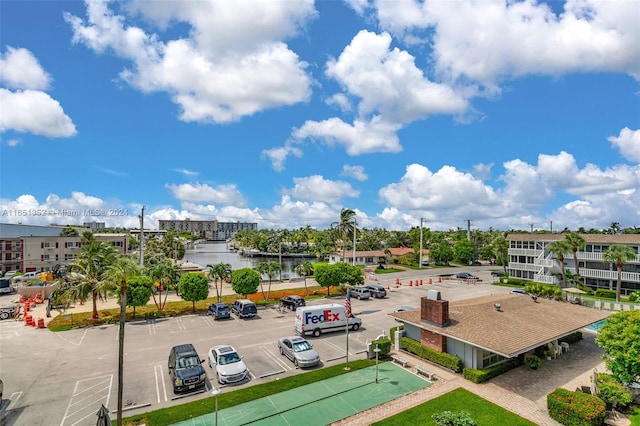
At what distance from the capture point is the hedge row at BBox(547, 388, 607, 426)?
1543 centimetres

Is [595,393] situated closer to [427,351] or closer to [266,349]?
[427,351]

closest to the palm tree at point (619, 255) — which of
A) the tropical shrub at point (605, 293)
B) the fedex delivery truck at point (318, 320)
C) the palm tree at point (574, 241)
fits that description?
the palm tree at point (574, 241)

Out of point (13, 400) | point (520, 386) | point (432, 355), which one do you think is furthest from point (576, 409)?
point (13, 400)

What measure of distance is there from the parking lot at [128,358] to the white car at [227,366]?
1.45 ft

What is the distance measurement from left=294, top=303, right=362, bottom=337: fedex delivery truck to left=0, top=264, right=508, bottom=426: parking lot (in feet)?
2.36

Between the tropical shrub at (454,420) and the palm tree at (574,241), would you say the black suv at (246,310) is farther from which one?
the palm tree at (574,241)

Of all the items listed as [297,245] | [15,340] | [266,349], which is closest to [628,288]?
[266,349]

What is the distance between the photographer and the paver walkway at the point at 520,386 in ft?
55.2

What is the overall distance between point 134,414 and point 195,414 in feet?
10.2

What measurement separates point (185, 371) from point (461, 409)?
15.1 metres

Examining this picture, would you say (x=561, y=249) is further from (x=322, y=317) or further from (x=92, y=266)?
(x=92, y=266)

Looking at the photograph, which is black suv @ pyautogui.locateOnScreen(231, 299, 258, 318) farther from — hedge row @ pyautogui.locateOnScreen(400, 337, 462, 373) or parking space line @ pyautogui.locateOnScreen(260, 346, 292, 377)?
hedge row @ pyautogui.locateOnScreen(400, 337, 462, 373)

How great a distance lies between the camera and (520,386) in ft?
65.3

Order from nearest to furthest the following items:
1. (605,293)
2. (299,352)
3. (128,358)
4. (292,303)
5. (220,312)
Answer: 1. (299,352)
2. (128,358)
3. (220,312)
4. (292,303)
5. (605,293)
